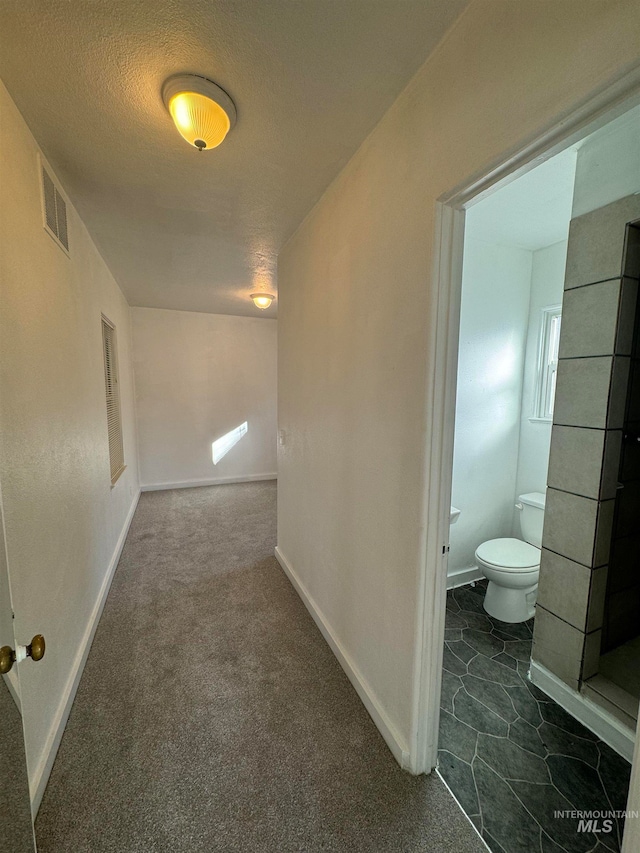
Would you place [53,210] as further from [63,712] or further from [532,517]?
[532,517]

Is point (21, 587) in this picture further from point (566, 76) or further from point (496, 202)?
point (496, 202)

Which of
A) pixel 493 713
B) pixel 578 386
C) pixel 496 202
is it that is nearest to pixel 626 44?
pixel 578 386

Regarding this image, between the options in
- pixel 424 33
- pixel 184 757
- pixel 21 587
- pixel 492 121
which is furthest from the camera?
pixel 184 757

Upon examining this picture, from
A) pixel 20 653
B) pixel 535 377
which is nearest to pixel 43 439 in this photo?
pixel 20 653

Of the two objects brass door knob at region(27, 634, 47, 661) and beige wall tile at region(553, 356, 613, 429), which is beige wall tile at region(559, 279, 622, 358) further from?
brass door knob at region(27, 634, 47, 661)

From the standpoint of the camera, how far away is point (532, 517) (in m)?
2.46

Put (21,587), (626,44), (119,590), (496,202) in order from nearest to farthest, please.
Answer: (626,44)
(21,587)
(496,202)
(119,590)

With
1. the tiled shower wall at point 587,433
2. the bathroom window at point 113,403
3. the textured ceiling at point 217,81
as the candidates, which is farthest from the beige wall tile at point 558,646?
the bathroom window at point 113,403

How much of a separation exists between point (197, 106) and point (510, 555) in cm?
283

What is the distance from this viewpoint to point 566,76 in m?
0.77

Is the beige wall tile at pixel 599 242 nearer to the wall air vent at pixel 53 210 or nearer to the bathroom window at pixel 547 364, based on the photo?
the bathroom window at pixel 547 364

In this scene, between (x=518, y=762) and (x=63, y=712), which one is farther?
(x=63, y=712)

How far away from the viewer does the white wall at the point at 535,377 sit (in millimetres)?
2529

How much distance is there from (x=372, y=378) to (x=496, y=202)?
4.65 ft
